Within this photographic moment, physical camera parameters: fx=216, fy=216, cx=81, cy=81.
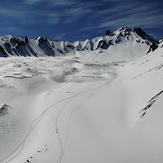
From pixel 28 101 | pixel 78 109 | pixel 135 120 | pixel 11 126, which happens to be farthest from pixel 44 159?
pixel 28 101

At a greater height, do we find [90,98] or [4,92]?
[4,92]

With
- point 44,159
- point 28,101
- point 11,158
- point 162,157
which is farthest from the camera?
point 28,101

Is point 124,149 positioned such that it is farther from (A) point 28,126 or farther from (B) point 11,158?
(A) point 28,126

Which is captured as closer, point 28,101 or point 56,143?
point 56,143

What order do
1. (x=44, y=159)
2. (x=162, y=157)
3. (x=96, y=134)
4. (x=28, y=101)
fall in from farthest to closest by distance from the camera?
(x=28, y=101) → (x=96, y=134) → (x=44, y=159) → (x=162, y=157)

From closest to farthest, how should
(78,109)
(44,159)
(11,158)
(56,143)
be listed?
1. (44,159)
2. (11,158)
3. (56,143)
4. (78,109)

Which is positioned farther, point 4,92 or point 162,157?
point 4,92

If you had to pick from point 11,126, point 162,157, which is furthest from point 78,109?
point 162,157

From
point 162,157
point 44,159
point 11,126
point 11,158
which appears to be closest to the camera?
point 162,157

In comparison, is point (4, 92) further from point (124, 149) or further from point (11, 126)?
point (124, 149)
